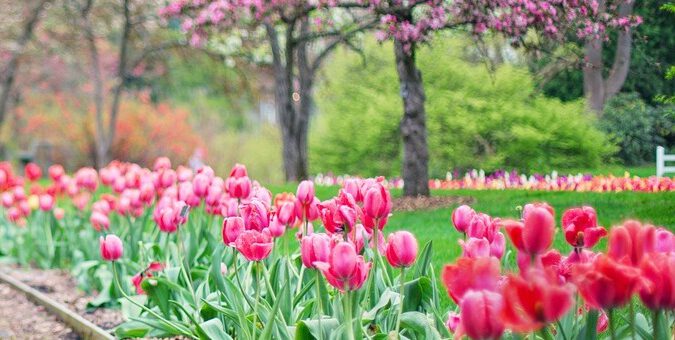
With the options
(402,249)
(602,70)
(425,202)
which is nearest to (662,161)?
(602,70)

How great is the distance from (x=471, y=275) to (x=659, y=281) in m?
0.29

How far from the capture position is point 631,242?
1493mm

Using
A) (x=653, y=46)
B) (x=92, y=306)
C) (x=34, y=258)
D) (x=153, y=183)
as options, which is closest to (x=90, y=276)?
(x=92, y=306)

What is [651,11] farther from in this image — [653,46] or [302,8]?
[302,8]

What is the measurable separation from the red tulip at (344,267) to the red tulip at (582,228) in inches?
17.3

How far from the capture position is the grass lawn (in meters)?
3.77

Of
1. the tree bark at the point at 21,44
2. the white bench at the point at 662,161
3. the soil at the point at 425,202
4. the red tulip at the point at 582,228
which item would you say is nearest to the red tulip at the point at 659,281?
the red tulip at the point at 582,228

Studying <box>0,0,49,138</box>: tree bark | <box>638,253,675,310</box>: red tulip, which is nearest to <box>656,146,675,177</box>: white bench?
<box>638,253,675,310</box>: red tulip

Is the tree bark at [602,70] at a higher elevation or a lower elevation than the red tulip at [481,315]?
higher

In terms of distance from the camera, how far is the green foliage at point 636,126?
3855mm

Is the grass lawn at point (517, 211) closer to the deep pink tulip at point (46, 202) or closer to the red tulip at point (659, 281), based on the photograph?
the red tulip at point (659, 281)

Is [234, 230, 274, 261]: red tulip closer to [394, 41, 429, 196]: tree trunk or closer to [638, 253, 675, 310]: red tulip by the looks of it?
[638, 253, 675, 310]: red tulip

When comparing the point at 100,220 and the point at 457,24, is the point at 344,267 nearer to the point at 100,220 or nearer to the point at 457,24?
the point at 100,220

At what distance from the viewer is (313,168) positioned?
32.7ft
